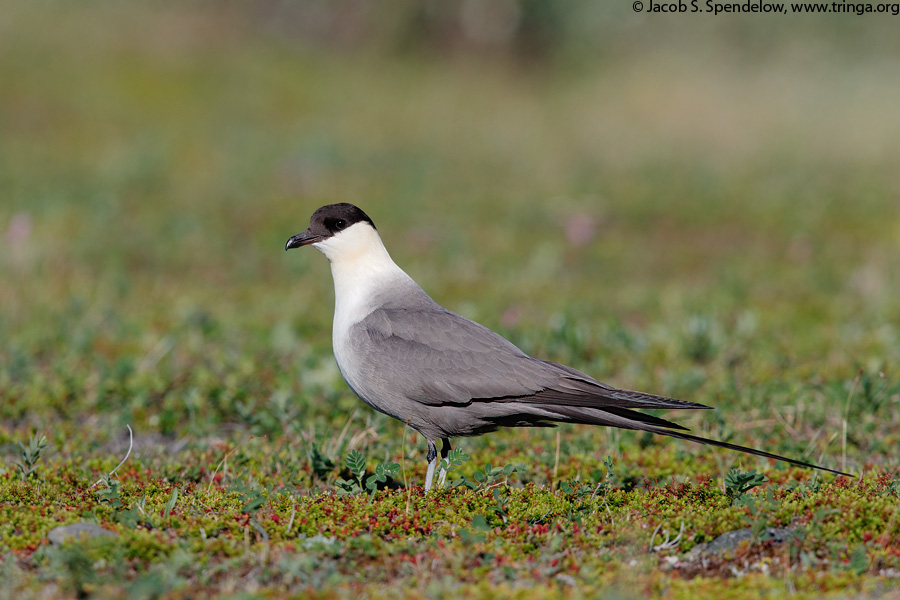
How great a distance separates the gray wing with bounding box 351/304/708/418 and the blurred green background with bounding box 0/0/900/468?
38.1 inches

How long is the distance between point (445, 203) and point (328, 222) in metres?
8.22

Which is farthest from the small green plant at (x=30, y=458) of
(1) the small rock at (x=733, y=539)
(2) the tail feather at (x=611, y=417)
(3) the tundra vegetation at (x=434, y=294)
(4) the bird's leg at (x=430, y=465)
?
(1) the small rock at (x=733, y=539)

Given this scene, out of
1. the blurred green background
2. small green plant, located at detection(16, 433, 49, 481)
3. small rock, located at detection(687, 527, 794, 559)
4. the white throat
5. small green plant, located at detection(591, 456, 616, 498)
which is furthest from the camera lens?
the blurred green background

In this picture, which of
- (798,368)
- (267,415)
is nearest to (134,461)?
(267,415)

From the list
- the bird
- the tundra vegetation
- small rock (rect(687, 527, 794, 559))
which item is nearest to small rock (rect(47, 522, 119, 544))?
the tundra vegetation

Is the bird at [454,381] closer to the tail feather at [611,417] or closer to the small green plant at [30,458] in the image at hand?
the tail feather at [611,417]

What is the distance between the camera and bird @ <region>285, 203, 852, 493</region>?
4555 mm

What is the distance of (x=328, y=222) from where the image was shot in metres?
5.54

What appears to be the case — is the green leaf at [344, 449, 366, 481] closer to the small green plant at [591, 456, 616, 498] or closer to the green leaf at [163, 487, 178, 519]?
the green leaf at [163, 487, 178, 519]

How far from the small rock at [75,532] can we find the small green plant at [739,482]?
268 cm

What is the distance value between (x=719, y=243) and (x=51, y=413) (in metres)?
8.93

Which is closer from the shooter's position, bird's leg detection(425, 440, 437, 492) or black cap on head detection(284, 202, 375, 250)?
bird's leg detection(425, 440, 437, 492)

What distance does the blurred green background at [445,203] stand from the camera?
6.70 metres

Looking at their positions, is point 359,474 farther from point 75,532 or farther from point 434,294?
point 434,294
